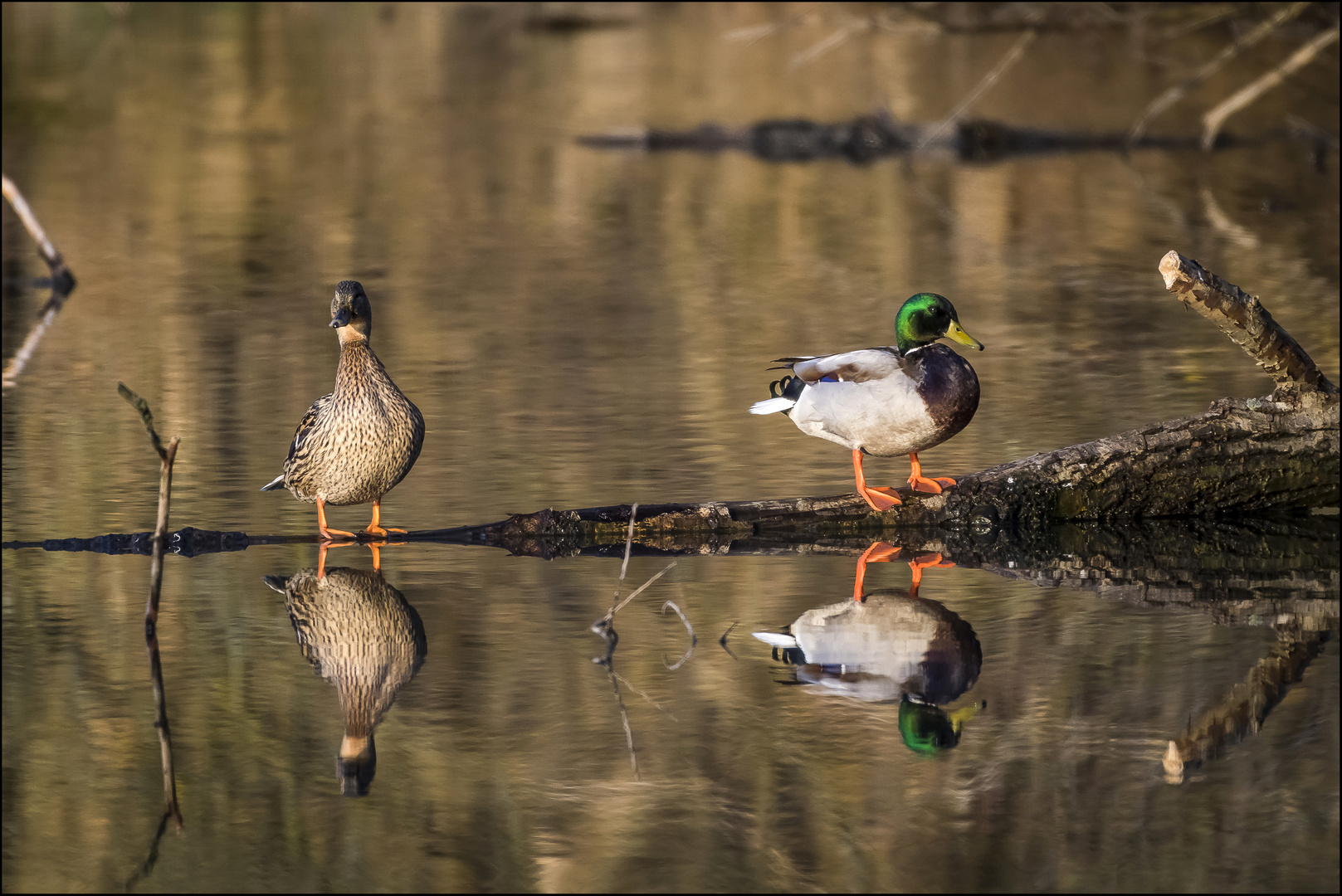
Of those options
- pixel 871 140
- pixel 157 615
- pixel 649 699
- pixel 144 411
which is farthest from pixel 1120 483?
pixel 871 140

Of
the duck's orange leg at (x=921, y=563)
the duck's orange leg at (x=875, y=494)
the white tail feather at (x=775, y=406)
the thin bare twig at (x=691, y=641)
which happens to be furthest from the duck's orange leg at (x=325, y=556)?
the duck's orange leg at (x=921, y=563)

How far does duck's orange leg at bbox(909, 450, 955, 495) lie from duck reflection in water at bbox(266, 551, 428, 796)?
2079 mm

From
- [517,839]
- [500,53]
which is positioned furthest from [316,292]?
[500,53]

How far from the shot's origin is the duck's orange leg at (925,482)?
Answer: 23.7 feet

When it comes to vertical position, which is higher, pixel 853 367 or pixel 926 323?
pixel 926 323

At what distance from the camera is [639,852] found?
14.9ft

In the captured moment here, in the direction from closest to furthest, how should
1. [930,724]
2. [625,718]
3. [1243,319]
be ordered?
[930,724]
[625,718]
[1243,319]

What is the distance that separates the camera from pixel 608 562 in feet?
22.6

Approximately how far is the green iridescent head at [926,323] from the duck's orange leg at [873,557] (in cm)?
75

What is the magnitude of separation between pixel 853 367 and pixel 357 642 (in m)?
2.20

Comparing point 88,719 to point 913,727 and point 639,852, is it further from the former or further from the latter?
point 913,727

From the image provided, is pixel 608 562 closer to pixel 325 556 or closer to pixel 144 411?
pixel 325 556

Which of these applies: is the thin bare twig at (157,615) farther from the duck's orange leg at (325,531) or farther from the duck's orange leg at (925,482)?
the duck's orange leg at (925,482)

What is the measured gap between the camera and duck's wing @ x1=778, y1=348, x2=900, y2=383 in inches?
278
